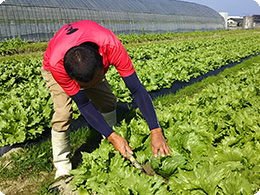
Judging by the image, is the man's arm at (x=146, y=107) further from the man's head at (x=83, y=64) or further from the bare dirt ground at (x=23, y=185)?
the bare dirt ground at (x=23, y=185)

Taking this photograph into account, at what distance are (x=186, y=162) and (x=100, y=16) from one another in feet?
73.2

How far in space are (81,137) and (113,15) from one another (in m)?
22.1

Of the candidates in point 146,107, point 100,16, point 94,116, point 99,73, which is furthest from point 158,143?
point 100,16

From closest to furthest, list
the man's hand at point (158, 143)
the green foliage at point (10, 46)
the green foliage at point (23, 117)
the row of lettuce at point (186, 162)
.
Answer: the row of lettuce at point (186, 162), the man's hand at point (158, 143), the green foliage at point (23, 117), the green foliage at point (10, 46)

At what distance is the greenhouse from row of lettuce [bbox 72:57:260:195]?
15684mm

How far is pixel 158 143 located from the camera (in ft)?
8.70

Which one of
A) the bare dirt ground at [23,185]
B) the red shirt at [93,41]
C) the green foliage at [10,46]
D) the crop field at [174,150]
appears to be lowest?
the green foliage at [10,46]

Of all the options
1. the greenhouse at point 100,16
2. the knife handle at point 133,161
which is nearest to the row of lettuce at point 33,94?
the knife handle at point 133,161

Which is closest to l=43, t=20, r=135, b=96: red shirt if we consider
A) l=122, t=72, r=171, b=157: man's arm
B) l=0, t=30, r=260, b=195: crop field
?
l=122, t=72, r=171, b=157: man's arm

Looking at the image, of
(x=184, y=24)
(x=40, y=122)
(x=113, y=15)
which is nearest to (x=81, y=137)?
(x=40, y=122)

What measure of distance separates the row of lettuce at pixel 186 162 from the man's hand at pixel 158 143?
3.8 inches

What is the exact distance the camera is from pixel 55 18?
19047 mm

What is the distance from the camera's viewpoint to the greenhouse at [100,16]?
1652cm

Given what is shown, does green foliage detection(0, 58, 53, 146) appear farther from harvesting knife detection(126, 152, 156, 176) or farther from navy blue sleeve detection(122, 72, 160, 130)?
navy blue sleeve detection(122, 72, 160, 130)
